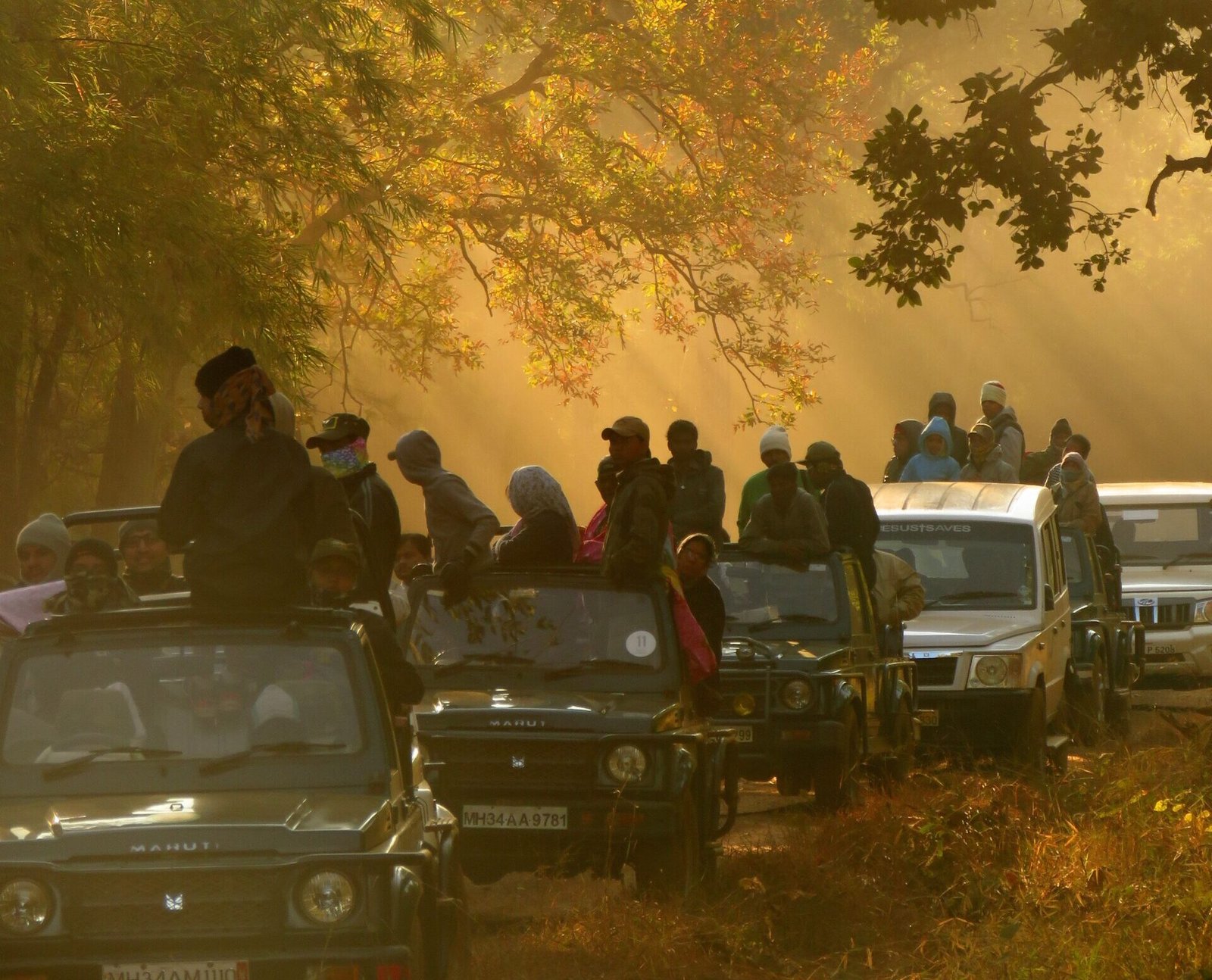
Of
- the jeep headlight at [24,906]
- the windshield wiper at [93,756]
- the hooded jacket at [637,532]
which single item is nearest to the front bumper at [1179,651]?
the hooded jacket at [637,532]

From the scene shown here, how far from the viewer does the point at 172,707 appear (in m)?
6.16

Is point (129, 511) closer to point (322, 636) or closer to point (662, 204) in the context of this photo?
point (322, 636)

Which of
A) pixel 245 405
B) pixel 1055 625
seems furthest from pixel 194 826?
pixel 1055 625

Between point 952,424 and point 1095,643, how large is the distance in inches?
115

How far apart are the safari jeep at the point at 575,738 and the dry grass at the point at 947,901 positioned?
28 cm

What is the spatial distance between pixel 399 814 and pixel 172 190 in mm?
9075

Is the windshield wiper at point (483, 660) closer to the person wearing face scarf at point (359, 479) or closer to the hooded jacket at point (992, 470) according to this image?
the person wearing face scarf at point (359, 479)

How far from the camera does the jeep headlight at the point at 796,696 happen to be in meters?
10.6

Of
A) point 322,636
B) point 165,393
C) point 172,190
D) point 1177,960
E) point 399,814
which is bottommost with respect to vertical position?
point 1177,960

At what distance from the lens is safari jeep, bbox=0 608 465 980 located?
5.46 metres

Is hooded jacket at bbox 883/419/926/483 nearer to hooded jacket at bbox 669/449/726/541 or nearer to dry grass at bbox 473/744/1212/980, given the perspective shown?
hooded jacket at bbox 669/449/726/541

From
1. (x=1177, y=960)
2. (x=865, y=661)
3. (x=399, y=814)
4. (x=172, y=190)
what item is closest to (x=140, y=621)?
(x=399, y=814)

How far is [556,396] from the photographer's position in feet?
191

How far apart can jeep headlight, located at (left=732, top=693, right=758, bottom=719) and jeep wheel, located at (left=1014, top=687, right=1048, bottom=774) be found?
2083 millimetres
